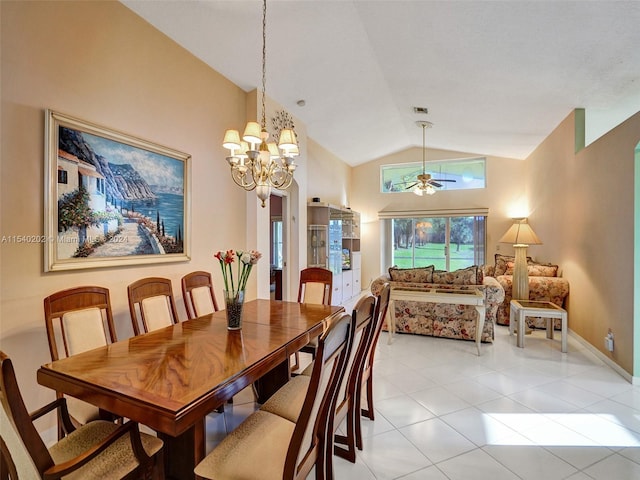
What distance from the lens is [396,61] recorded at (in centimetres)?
359

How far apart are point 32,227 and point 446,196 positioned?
24.3 ft

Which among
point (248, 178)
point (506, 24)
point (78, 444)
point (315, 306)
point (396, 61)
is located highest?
point (396, 61)

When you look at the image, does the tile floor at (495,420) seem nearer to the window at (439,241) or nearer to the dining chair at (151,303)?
the dining chair at (151,303)

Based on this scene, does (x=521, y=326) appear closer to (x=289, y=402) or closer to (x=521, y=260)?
(x=521, y=260)

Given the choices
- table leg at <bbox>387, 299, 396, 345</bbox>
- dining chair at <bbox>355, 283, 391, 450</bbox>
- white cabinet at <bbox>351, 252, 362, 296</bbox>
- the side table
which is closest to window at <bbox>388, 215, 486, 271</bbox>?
white cabinet at <bbox>351, 252, 362, 296</bbox>

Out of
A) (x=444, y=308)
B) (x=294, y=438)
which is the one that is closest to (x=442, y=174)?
(x=444, y=308)

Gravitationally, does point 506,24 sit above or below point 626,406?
above

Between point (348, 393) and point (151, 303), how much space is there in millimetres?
Answer: 1540

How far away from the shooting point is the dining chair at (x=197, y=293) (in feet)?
8.54

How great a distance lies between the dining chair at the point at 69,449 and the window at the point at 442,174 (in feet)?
21.4

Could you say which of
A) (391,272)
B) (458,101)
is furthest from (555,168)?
(391,272)

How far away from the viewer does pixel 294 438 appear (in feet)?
3.76

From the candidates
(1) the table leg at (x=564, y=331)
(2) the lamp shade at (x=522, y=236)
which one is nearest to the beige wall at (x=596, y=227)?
(1) the table leg at (x=564, y=331)

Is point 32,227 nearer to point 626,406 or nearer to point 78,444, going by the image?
point 78,444
